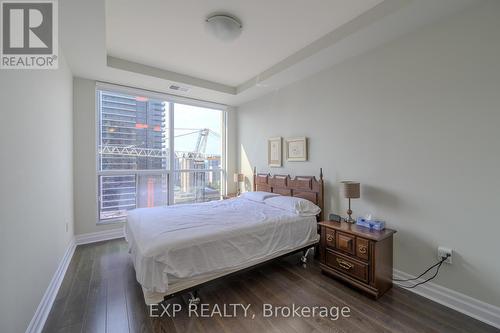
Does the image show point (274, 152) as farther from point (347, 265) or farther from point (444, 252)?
point (444, 252)

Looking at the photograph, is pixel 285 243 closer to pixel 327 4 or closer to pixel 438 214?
pixel 438 214

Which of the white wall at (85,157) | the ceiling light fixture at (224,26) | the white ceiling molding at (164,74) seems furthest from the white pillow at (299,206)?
the white wall at (85,157)

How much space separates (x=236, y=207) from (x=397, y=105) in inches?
95.7

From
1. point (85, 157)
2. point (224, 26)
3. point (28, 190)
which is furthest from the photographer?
point (85, 157)

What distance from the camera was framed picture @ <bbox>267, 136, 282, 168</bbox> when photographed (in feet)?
12.9

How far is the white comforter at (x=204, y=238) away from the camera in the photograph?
1807mm

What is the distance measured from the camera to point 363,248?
220cm

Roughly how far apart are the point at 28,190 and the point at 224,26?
232 cm

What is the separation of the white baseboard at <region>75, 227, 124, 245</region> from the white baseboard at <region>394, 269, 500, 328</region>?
14.3 ft

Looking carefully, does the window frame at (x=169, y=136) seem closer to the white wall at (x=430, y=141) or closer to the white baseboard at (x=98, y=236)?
the white baseboard at (x=98, y=236)

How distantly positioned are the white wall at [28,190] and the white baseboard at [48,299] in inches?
3.0

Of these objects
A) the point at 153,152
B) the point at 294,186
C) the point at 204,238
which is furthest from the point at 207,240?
the point at 153,152

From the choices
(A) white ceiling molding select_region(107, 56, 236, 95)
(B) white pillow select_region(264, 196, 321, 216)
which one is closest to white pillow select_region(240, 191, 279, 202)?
(B) white pillow select_region(264, 196, 321, 216)

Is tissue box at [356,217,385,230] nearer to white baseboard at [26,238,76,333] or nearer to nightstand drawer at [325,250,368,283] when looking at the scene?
nightstand drawer at [325,250,368,283]
